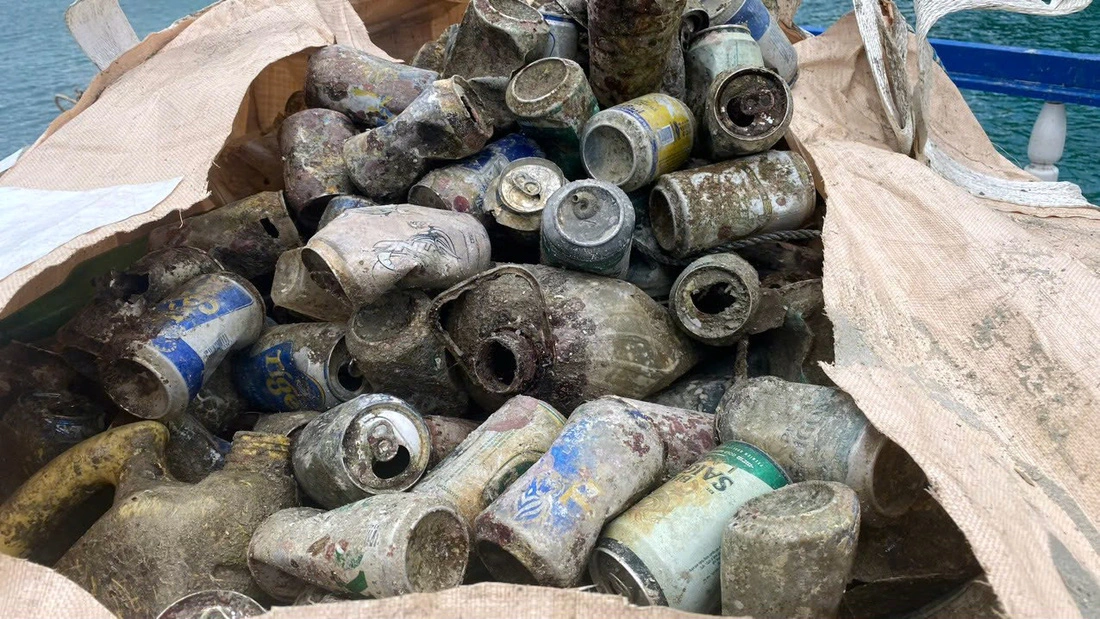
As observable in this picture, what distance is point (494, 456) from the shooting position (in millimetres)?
1275

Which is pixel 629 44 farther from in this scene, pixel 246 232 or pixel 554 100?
pixel 246 232

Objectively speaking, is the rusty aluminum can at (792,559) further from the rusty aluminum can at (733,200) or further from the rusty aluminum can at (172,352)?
the rusty aluminum can at (172,352)

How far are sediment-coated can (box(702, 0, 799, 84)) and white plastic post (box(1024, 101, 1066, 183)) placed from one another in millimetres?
1421

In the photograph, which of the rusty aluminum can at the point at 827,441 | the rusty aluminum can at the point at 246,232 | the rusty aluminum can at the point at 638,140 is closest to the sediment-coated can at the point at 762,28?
the rusty aluminum can at the point at 638,140

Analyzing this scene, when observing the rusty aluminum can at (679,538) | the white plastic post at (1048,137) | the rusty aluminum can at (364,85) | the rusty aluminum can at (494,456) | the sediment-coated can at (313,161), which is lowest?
the white plastic post at (1048,137)

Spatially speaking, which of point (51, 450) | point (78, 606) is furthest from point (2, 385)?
point (78, 606)

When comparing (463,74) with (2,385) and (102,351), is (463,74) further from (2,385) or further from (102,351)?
(2,385)

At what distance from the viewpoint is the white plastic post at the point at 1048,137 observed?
116 inches

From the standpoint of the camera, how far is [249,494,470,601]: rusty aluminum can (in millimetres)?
1060

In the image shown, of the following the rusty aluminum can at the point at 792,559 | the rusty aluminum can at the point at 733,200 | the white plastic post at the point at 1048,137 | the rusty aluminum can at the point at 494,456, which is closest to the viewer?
the rusty aluminum can at the point at 792,559

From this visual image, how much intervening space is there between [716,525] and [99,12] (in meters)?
1.92

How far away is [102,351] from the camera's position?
4.75 ft

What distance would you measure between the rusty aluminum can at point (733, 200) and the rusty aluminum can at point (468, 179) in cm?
32

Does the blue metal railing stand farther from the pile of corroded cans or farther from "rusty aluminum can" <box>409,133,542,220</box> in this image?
"rusty aluminum can" <box>409,133,542,220</box>
